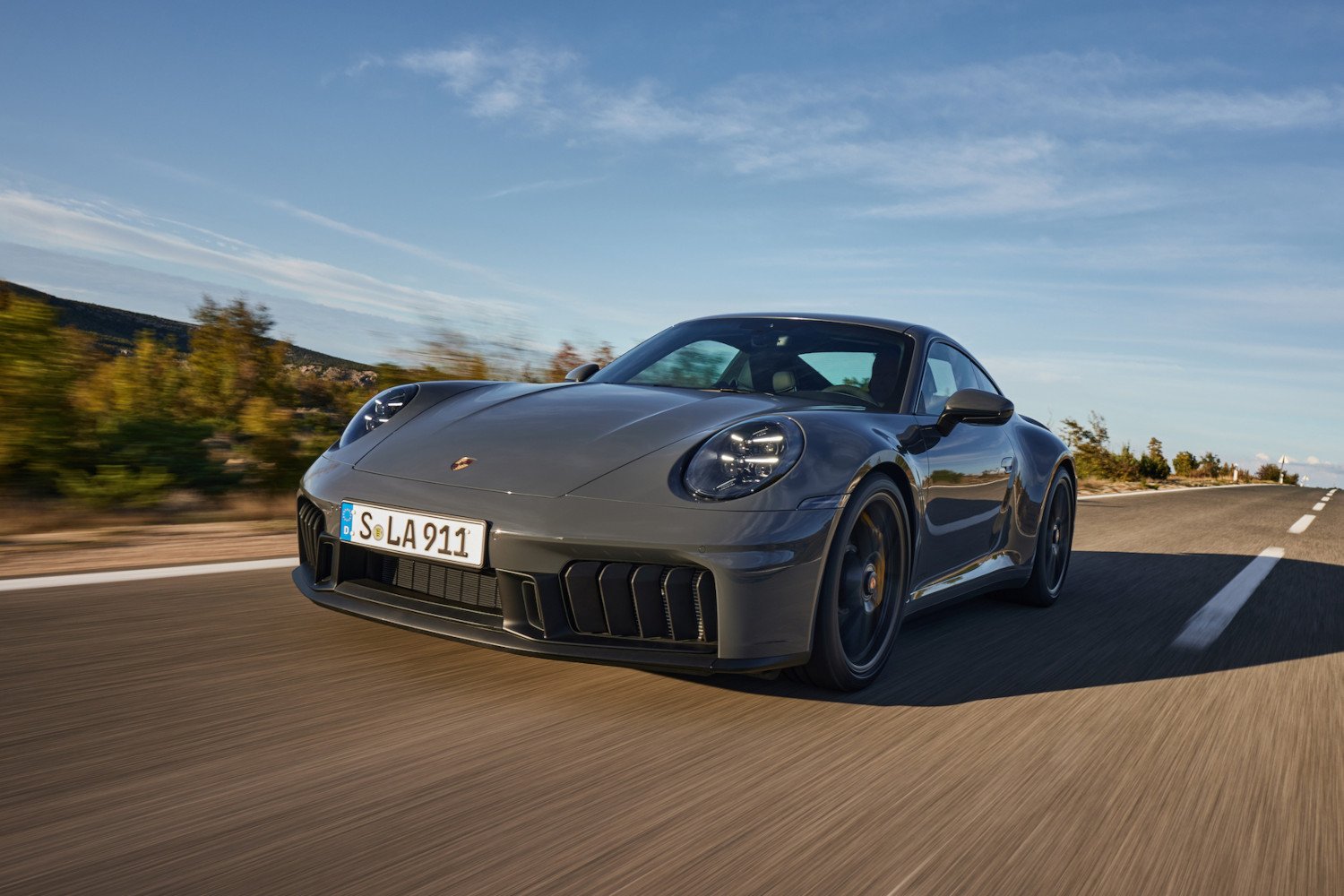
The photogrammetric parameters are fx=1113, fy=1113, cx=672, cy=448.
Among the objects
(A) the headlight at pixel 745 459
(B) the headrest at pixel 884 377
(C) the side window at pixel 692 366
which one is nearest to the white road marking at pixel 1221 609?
(B) the headrest at pixel 884 377

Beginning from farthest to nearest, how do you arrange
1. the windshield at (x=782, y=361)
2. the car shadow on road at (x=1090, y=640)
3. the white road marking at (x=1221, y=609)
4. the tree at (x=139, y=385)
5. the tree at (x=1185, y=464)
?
the tree at (x=1185, y=464) < the tree at (x=139, y=385) < the white road marking at (x=1221, y=609) < the windshield at (x=782, y=361) < the car shadow on road at (x=1090, y=640)

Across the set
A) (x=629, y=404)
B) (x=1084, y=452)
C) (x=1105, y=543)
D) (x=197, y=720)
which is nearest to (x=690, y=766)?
(x=197, y=720)

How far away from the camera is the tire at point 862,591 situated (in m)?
3.16

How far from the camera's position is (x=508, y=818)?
2.19m

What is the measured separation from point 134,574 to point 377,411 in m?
1.30

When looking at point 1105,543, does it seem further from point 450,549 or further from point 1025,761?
point 450,549

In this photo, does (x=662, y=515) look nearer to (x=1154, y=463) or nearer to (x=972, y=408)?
(x=972, y=408)

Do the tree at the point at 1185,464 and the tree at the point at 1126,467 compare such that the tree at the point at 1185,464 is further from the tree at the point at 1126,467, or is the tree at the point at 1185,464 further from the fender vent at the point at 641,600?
the fender vent at the point at 641,600

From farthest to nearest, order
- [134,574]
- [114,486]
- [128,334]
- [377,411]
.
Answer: [128,334] → [114,486] → [134,574] → [377,411]

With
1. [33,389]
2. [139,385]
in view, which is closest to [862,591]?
[33,389]

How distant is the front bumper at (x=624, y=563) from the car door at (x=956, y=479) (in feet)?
3.26

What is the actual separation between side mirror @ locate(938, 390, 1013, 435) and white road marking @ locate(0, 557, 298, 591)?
109 inches

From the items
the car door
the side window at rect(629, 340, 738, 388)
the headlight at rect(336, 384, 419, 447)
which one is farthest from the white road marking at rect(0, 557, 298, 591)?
the car door

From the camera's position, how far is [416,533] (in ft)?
9.84
